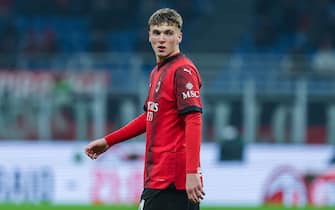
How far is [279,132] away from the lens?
18656 millimetres

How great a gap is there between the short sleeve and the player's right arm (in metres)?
0.65

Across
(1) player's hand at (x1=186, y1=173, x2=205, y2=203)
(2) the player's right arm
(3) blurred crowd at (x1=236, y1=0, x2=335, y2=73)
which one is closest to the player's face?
(2) the player's right arm

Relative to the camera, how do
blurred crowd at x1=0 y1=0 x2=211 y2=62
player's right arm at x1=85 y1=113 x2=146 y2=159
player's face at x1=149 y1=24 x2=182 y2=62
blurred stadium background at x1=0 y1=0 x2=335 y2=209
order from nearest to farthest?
player's face at x1=149 y1=24 x2=182 y2=62
player's right arm at x1=85 y1=113 x2=146 y2=159
blurred stadium background at x1=0 y1=0 x2=335 y2=209
blurred crowd at x1=0 y1=0 x2=211 y2=62

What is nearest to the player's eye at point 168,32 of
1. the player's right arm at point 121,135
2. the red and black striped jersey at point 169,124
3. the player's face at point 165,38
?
the player's face at point 165,38

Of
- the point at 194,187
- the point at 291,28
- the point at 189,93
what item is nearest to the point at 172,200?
the point at 194,187

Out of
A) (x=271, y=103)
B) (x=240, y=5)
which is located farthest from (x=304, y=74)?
(x=240, y=5)

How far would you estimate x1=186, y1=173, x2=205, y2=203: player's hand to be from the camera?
235 inches

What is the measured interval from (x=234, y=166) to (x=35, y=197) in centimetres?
328

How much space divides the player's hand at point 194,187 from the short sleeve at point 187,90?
37 cm

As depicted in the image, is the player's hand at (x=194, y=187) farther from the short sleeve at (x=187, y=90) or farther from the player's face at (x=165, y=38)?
the player's face at (x=165, y=38)

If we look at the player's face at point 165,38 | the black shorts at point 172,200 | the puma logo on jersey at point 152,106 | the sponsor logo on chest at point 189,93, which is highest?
the player's face at point 165,38

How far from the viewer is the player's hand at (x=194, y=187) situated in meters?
5.96

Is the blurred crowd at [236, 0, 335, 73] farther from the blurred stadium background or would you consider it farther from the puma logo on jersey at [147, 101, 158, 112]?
the puma logo on jersey at [147, 101, 158, 112]

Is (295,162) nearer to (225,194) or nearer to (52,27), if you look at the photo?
(225,194)
